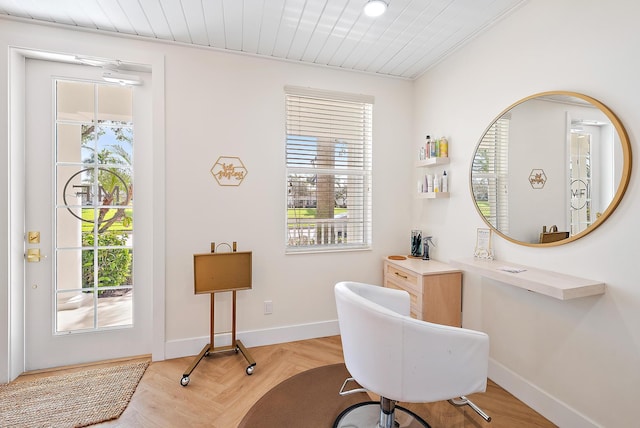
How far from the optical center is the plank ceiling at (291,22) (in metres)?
1.92

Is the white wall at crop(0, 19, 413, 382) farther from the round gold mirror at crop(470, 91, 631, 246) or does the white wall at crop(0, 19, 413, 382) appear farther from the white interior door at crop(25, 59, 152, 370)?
the round gold mirror at crop(470, 91, 631, 246)

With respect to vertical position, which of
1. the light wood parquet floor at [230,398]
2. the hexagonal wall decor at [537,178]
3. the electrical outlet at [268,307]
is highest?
the hexagonal wall decor at [537,178]

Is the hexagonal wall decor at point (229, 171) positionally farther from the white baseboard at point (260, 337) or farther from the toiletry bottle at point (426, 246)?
the toiletry bottle at point (426, 246)

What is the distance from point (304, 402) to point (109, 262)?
1959 millimetres

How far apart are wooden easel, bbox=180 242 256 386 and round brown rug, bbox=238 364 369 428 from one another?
372mm

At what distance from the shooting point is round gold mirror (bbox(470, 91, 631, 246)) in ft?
4.96

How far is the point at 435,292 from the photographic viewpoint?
7.75ft

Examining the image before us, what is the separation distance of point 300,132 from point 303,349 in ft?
6.83

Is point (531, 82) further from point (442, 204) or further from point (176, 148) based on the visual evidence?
point (176, 148)

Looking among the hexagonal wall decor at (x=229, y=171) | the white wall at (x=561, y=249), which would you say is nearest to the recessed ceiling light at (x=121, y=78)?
the hexagonal wall decor at (x=229, y=171)

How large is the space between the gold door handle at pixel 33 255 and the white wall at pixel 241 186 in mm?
350

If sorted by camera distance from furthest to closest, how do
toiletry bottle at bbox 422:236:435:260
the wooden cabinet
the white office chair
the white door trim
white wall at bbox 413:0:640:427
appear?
toiletry bottle at bbox 422:236:435:260 → the wooden cabinet → the white door trim → white wall at bbox 413:0:640:427 → the white office chair

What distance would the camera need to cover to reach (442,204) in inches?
106

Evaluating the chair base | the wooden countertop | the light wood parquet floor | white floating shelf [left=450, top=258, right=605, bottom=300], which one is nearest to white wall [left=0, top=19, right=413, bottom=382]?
the light wood parquet floor
